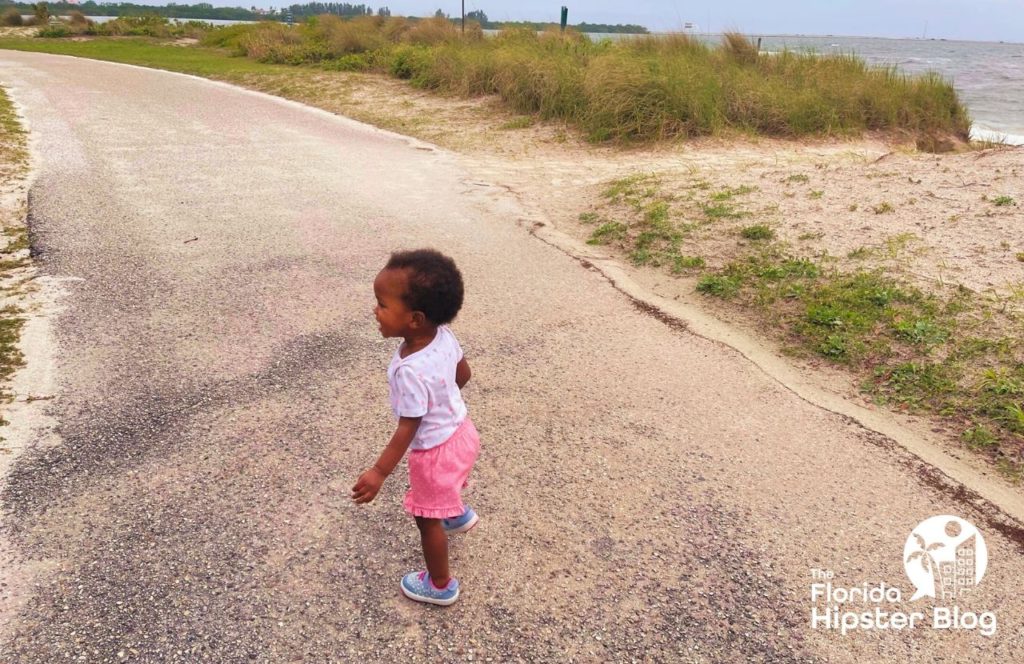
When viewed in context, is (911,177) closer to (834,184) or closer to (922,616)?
(834,184)

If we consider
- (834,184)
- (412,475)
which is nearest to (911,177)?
(834,184)

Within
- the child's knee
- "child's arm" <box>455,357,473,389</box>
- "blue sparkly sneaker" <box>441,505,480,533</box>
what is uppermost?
"child's arm" <box>455,357,473,389</box>

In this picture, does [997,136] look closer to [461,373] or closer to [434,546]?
[461,373]

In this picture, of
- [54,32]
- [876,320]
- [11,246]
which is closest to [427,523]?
[876,320]

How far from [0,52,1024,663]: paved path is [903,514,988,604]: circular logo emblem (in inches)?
1.9

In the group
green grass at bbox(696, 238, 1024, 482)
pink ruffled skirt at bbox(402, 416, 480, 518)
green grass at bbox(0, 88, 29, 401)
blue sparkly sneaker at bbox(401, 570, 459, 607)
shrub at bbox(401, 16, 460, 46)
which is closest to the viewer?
pink ruffled skirt at bbox(402, 416, 480, 518)

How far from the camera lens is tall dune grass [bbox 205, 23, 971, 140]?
37.9 ft

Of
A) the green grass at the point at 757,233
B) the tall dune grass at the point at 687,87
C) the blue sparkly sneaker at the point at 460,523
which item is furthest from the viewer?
the tall dune grass at the point at 687,87

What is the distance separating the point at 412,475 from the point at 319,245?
4.16 m

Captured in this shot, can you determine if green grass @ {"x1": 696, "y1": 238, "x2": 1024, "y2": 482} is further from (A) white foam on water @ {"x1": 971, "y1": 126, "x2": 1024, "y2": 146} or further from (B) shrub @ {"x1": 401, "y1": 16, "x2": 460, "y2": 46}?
(B) shrub @ {"x1": 401, "y1": 16, "x2": 460, "y2": 46}

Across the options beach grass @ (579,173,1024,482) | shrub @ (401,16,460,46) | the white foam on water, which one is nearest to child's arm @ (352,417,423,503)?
beach grass @ (579,173,1024,482)

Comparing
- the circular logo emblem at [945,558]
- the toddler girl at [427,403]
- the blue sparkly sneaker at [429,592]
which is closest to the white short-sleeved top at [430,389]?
the toddler girl at [427,403]

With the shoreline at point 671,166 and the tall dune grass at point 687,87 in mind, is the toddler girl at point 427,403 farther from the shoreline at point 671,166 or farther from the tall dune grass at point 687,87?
the tall dune grass at point 687,87

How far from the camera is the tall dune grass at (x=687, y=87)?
11562mm
